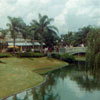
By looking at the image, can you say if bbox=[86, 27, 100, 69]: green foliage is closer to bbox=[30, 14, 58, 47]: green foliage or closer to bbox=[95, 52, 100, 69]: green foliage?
bbox=[95, 52, 100, 69]: green foliage

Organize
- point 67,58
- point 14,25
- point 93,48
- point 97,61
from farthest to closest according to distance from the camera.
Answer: point 67,58 → point 14,25 → point 93,48 → point 97,61

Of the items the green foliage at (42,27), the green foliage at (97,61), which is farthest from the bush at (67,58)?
the green foliage at (97,61)

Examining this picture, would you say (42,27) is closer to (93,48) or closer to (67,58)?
(67,58)

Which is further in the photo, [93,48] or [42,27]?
[42,27]

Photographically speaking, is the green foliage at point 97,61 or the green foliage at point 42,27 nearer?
the green foliage at point 97,61

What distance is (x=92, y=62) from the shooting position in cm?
3825

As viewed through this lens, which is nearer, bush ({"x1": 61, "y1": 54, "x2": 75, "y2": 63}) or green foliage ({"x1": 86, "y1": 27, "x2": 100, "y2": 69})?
green foliage ({"x1": 86, "y1": 27, "x2": 100, "y2": 69})

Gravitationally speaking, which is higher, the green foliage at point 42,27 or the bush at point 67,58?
the green foliage at point 42,27

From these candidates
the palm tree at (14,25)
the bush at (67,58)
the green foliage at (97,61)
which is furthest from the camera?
the bush at (67,58)

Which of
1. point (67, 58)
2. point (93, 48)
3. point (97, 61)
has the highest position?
point (93, 48)

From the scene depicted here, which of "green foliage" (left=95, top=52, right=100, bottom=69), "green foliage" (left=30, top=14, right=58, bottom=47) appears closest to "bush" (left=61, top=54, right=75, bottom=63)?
"green foliage" (left=30, top=14, right=58, bottom=47)

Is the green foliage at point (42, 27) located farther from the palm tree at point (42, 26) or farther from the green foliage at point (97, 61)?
the green foliage at point (97, 61)

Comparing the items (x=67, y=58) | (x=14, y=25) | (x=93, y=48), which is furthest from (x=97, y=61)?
(x=14, y=25)

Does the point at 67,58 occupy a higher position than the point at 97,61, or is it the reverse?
the point at 97,61
